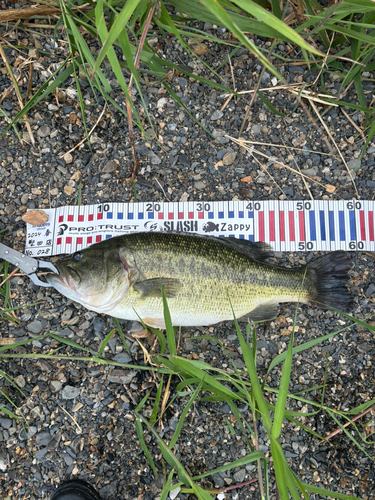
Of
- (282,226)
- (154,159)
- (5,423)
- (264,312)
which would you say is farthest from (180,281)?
(5,423)

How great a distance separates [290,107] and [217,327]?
7.67 feet

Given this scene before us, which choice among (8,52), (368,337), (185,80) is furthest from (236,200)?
(8,52)

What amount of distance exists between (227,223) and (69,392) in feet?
7.17

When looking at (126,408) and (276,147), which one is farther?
(276,147)

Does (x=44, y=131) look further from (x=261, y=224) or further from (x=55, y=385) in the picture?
(x=55, y=385)

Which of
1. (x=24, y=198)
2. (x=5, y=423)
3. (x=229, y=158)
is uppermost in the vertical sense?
(x=229, y=158)

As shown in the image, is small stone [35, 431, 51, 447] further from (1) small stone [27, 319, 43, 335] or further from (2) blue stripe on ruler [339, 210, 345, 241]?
(2) blue stripe on ruler [339, 210, 345, 241]

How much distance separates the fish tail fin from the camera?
136 inches

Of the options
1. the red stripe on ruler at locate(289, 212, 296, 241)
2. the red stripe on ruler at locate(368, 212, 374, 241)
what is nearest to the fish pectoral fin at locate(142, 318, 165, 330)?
the red stripe on ruler at locate(289, 212, 296, 241)

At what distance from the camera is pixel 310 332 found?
3.69 m

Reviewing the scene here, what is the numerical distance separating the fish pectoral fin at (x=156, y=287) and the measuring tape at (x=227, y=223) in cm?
70

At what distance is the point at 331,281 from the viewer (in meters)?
3.50

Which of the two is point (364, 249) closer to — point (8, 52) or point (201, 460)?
point (201, 460)

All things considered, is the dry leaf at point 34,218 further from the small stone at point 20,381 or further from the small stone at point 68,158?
the small stone at point 20,381
